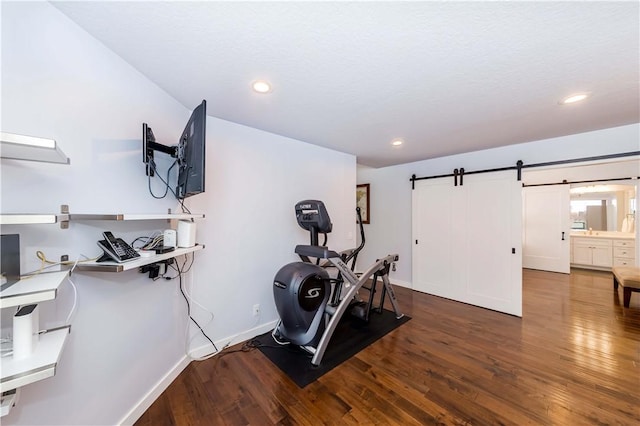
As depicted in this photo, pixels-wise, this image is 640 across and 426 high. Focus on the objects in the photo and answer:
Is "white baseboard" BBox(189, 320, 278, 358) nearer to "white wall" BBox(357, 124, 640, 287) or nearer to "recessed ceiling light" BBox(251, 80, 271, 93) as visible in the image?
"recessed ceiling light" BBox(251, 80, 271, 93)

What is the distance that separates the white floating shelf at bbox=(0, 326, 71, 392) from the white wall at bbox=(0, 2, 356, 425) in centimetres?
20

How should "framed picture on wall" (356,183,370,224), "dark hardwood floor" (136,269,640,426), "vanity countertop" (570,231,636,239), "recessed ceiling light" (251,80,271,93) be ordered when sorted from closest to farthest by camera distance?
"dark hardwood floor" (136,269,640,426), "recessed ceiling light" (251,80,271,93), "framed picture on wall" (356,183,370,224), "vanity countertop" (570,231,636,239)

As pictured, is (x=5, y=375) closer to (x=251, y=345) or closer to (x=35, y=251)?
(x=35, y=251)

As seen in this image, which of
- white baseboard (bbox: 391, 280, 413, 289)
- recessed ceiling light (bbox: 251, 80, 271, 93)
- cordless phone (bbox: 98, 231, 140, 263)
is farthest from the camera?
white baseboard (bbox: 391, 280, 413, 289)

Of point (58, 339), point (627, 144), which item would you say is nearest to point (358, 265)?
point (627, 144)

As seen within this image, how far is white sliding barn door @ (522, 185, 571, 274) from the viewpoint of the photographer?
5441 mm

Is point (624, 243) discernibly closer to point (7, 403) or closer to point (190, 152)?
point (190, 152)

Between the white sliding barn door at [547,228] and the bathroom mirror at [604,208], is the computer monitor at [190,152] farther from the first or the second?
the bathroom mirror at [604,208]

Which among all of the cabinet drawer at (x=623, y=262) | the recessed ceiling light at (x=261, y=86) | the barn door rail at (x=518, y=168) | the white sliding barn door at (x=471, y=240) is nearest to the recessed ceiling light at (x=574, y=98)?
the barn door rail at (x=518, y=168)

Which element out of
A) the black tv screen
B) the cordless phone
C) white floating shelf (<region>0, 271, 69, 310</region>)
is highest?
the black tv screen

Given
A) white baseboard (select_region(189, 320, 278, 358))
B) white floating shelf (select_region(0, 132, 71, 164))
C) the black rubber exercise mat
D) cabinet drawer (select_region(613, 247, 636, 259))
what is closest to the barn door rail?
the black rubber exercise mat

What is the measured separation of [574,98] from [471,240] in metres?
2.25

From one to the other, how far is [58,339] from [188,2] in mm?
1656

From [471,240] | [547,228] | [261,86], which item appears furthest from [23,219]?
[547,228]
